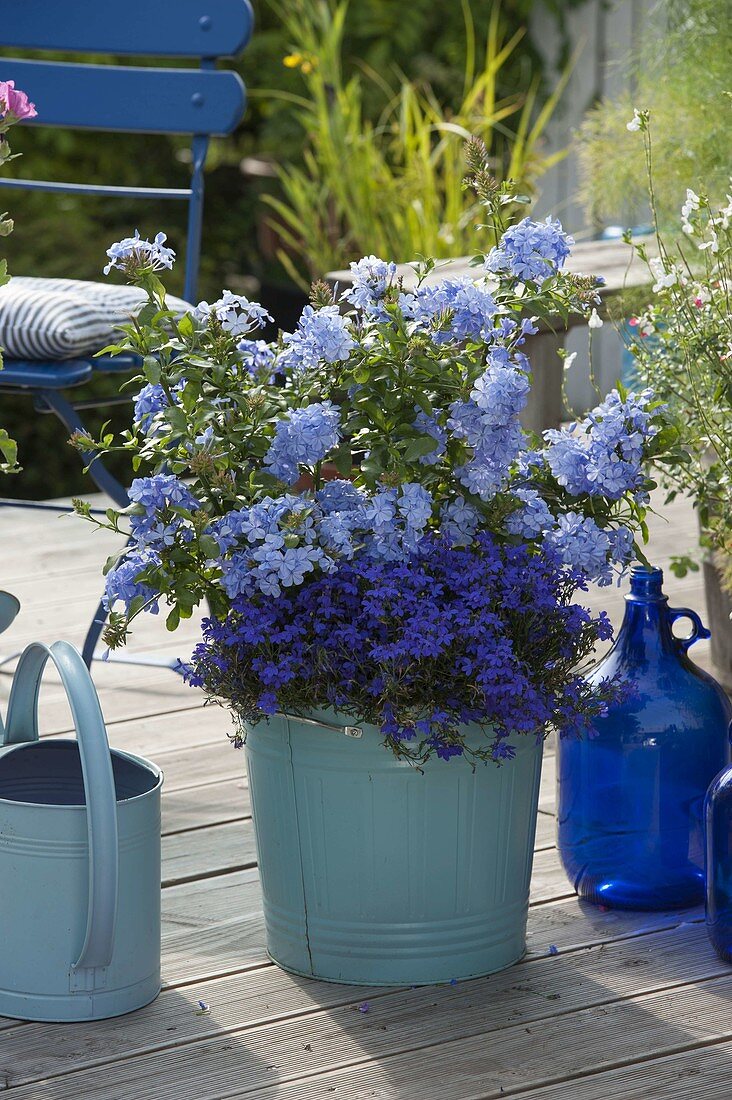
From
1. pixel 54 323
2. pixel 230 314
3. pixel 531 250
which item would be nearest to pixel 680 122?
pixel 54 323

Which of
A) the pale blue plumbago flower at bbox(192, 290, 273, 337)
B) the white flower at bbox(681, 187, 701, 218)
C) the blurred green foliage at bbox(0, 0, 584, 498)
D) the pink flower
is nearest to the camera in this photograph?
the pink flower

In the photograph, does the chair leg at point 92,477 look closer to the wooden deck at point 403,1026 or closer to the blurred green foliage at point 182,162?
the wooden deck at point 403,1026

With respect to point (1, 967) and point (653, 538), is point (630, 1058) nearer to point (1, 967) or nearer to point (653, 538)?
point (1, 967)

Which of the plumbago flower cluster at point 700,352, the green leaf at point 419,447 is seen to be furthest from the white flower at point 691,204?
the green leaf at point 419,447

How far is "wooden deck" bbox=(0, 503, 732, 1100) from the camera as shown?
1.40 m

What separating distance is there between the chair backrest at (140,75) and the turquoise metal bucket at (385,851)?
1.20 metres

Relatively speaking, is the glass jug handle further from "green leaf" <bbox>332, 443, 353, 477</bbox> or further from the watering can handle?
the watering can handle

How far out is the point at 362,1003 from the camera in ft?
5.02

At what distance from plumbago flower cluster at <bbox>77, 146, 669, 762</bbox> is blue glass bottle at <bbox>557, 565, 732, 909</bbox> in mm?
149

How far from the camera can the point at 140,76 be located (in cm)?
259

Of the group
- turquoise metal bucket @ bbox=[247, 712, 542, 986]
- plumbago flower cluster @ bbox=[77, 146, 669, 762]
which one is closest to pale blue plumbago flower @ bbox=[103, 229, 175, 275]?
plumbago flower cluster @ bbox=[77, 146, 669, 762]

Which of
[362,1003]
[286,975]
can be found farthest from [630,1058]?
[286,975]

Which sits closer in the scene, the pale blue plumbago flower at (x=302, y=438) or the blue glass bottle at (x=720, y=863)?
the pale blue plumbago flower at (x=302, y=438)

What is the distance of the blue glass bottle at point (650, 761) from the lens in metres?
1.67
